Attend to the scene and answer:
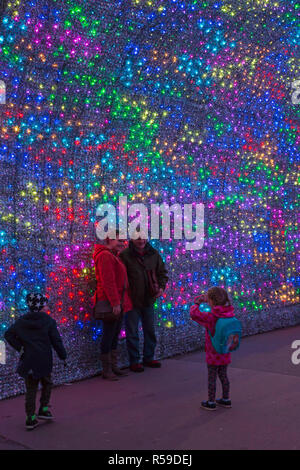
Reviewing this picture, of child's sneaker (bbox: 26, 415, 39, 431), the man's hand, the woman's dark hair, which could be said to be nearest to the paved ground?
child's sneaker (bbox: 26, 415, 39, 431)

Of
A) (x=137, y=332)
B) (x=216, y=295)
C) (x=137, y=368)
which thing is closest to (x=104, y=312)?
(x=137, y=332)

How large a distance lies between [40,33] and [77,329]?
10.6ft

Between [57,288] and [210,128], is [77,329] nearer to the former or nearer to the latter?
[57,288]

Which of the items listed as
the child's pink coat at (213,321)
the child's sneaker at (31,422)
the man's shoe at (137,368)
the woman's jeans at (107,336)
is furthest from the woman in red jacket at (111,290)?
the child's sneaker at (31,422)

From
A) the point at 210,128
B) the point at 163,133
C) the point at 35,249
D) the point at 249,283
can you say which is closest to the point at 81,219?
the point at 35,249

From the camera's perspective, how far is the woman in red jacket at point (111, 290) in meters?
6.22

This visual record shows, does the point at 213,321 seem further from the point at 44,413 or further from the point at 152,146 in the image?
the point at 152,146

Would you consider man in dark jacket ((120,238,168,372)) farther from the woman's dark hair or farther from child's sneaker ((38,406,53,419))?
child's sneaker ((38,406,53,419))

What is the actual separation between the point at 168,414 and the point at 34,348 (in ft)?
4.33

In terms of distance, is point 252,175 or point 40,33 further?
point 252,175

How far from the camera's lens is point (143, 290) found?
6.87m

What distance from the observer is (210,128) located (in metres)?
8.31

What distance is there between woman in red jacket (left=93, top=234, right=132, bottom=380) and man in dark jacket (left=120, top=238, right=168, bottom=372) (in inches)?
9.1

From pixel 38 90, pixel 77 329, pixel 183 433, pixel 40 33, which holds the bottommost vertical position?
pixel 183 433
